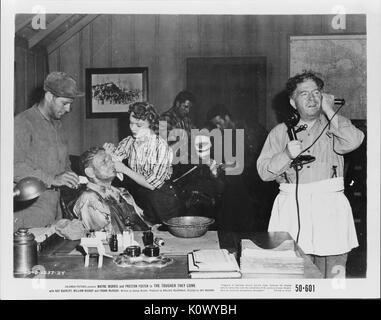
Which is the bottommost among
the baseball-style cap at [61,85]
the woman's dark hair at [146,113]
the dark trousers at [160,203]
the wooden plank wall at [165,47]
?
the dark trousers at [160,203]

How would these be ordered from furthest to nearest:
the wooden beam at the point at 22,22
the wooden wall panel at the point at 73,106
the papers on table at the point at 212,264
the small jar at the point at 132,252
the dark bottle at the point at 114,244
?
the wooden wall panel at the point at 73,106 → the wooden beam at the point at 22,22 → the dark bottle at the point at 114,244 → the small jar at the point at 132,252 → the papers on table at the point at 212,264

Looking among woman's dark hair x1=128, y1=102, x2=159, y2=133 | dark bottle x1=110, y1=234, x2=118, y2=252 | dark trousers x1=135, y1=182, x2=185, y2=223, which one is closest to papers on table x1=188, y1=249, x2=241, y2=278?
dark bottle x1=110, y1=234, x2=118, y2=252

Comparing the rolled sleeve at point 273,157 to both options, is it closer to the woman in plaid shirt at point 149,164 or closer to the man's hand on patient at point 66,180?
the woman in plaid shirt at point 149,164

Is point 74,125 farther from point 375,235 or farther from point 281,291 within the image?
point 375,235

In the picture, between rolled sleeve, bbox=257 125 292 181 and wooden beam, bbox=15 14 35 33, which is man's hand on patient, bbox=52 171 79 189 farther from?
rolled sleeve, bbox=257 125 292 181

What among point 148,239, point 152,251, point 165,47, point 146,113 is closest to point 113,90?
point 146,113

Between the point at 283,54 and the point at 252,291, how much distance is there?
1.14 metres

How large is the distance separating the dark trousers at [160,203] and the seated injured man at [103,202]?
0.04 m

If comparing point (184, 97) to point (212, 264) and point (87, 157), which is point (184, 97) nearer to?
point (87, 157)

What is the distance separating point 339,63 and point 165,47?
84cm

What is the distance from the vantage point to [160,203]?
6.97 ft

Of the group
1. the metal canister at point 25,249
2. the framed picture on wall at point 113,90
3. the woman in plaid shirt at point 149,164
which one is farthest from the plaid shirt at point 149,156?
the metal canister at point 25,249

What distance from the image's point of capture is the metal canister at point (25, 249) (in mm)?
1654
